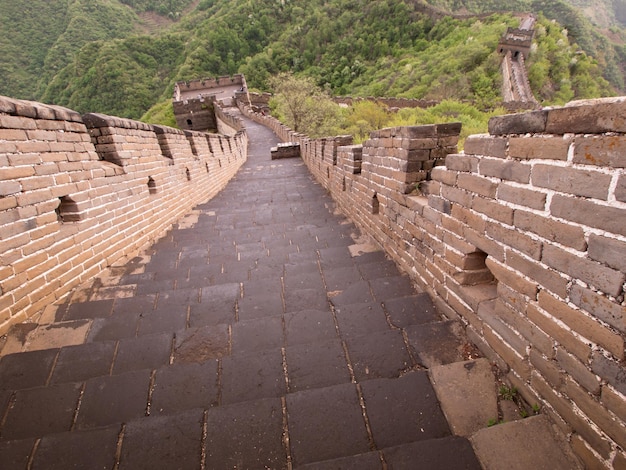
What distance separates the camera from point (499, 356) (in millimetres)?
1745

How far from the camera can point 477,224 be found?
6.31ft

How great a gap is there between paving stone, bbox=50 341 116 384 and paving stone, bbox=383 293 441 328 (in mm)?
1954

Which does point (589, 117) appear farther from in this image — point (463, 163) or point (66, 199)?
point (66, 199)

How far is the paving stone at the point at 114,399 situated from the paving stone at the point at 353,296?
1.43 m

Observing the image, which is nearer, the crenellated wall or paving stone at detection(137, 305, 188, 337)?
the crenellated wall

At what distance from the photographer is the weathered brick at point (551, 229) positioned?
1.25 metres

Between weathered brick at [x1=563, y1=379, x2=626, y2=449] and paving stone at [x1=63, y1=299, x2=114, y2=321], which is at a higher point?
weathered brick at [x1=563, y1=379, x2=626, y2=449]

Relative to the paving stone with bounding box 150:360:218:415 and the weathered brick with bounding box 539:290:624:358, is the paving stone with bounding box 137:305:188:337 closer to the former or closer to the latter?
the paving stone with bounding box 150:360:218:415

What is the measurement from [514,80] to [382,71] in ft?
68.4

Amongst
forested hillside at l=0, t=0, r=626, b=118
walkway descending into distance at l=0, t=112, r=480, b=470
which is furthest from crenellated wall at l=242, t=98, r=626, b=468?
forested hillside at l=0, t=0, r=626, b=118

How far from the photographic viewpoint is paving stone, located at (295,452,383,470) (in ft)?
4.28

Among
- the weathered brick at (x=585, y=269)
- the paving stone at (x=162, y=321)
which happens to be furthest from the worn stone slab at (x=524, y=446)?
the paving stone at (x=162, y=321)

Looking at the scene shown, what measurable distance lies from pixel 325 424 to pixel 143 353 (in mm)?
1311

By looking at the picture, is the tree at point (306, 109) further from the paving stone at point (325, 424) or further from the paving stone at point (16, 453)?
the paving stone at point (16, 453)
